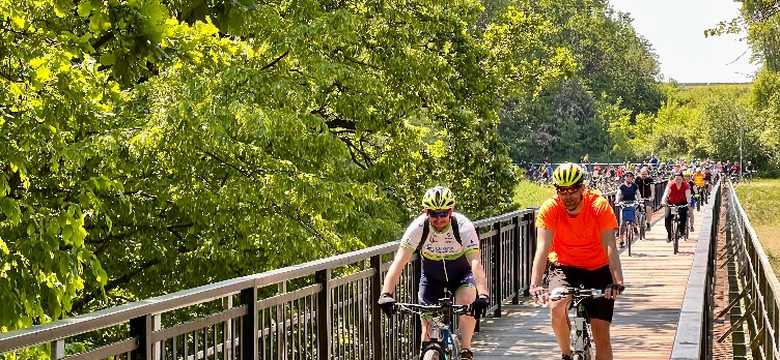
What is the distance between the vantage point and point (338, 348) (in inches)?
362

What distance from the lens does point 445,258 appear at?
352 inches

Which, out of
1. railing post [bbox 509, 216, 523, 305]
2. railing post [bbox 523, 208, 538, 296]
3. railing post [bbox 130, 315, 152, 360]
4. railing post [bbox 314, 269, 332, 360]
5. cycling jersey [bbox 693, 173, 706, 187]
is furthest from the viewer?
cycling jersey [bbox 693, 173, 706, 187]

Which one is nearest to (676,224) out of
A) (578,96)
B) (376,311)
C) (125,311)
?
(376,311)

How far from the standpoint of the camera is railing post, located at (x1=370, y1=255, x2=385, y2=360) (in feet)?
33.0

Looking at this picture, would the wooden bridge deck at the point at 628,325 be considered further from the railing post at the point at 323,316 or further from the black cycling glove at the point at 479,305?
the black cycling glove at the point at 479,305

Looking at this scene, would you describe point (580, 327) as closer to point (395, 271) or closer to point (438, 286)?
point (438, 286)

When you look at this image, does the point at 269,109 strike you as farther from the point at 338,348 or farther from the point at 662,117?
the point at 662,117

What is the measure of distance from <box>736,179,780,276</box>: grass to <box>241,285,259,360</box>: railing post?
24455 millimetres

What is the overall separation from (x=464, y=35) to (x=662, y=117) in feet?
374

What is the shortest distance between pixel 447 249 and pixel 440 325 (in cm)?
77

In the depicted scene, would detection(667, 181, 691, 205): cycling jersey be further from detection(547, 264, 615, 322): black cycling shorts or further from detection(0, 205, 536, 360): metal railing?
detection(547, 264, 615, 322): black cycling shorts

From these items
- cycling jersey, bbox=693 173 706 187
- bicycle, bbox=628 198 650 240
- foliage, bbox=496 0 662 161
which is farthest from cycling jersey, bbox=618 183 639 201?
foliage, bbox=496 0 662 161

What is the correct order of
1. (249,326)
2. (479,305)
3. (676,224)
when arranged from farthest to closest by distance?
(676,224)
(479,305)
(249,326)

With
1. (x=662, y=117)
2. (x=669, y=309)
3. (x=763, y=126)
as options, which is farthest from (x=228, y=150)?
(x=662, y=117)
